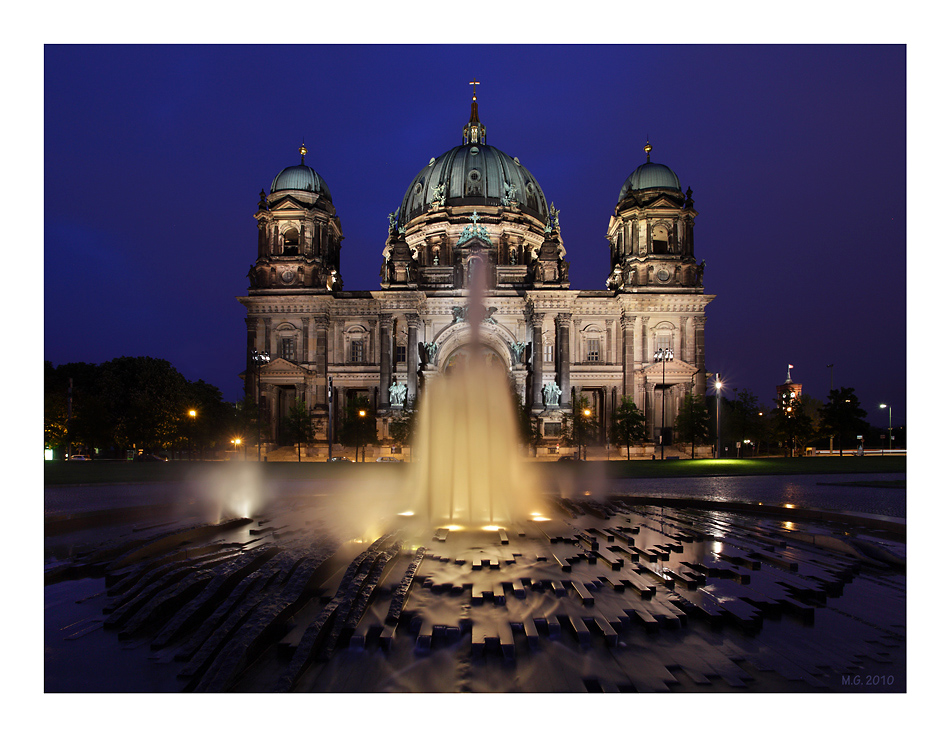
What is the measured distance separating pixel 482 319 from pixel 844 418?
Result: 34.2m

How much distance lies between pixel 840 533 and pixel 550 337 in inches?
1889

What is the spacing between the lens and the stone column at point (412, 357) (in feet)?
186

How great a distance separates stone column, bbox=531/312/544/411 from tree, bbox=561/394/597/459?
10.7 ft

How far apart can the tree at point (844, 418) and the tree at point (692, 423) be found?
10.5 metres

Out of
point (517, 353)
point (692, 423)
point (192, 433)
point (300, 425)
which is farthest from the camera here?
point (517, 353)

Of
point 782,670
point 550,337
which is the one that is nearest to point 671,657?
point 782,670

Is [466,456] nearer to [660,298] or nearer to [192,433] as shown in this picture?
[192,433]

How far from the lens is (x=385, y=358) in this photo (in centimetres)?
5681

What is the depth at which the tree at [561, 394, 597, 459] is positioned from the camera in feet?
163

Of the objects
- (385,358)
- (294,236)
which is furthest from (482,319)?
(294,236)

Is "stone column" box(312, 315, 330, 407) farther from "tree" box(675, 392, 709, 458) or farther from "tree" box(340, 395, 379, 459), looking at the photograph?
"tree" box(675, 392, 709, 458)

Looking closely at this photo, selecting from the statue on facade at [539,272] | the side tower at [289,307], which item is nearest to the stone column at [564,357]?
the statue on facade at [539,272]

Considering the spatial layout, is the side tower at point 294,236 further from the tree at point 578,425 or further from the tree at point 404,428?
the tree at point 578,425

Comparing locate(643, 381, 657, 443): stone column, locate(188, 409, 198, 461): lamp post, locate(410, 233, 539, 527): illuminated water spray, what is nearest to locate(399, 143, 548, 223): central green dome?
locate(643, 381, 657, 443): stone column
